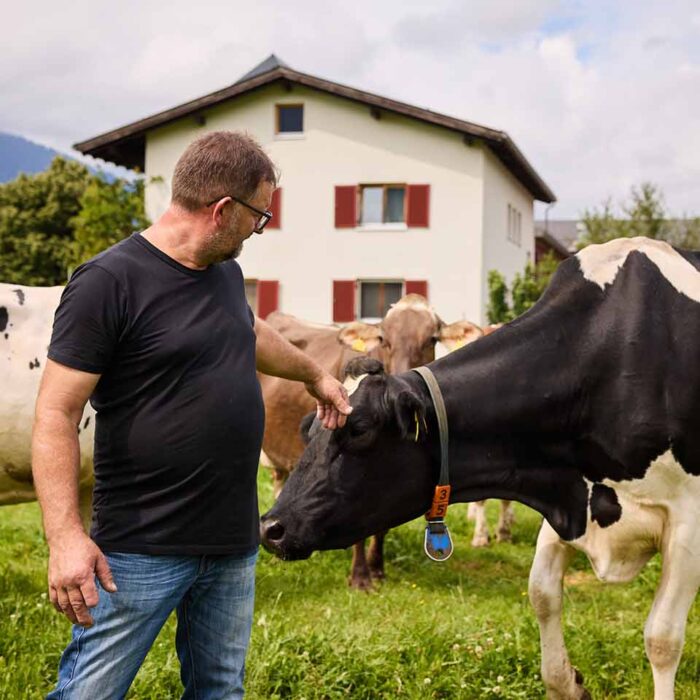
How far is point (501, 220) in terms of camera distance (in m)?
25.1

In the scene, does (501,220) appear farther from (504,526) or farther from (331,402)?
(331,402)

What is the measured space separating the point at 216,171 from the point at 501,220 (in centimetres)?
2313

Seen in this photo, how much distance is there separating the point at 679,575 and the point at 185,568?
2.02 m

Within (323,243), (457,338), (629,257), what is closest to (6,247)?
(323,243)

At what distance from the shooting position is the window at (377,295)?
76.4ft

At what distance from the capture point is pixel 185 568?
263 centimetres

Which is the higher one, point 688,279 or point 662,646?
point 688,279

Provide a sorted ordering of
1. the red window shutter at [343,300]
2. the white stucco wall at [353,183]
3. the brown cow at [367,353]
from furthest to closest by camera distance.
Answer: the red window shutter at [343,300] → the white stucco wall at [353,183] → the brown cow at [367,353]

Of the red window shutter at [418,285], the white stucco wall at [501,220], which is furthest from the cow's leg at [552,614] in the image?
the red window shutter at [418,285]

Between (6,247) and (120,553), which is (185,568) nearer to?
(120,553)

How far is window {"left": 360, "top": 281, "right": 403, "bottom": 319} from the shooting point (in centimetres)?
2330

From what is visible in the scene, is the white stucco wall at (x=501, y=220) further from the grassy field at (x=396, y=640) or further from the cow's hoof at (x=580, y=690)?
the cow's hoof at (x=580, y=690)

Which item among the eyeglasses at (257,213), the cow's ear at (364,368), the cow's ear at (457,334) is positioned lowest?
the cow's ear at (364,368)

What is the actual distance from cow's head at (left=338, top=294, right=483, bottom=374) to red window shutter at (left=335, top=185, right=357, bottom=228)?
16537mm
